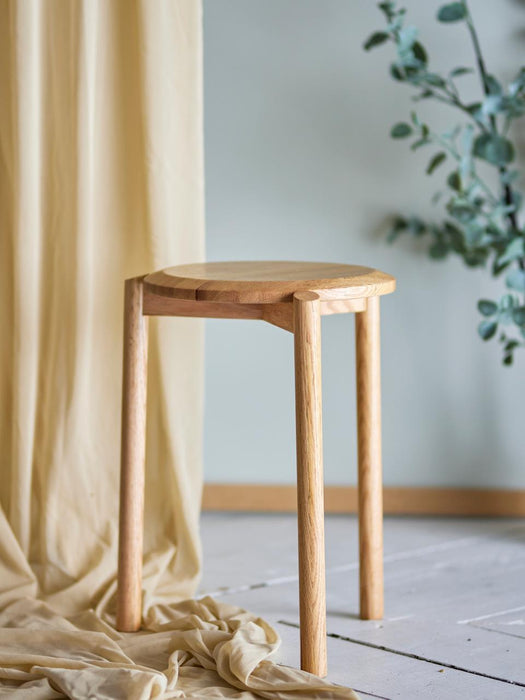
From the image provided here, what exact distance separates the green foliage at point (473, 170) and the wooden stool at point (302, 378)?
423 millimetres

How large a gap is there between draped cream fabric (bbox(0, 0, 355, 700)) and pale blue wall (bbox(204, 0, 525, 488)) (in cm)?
38

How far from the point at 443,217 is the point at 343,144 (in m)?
0.25

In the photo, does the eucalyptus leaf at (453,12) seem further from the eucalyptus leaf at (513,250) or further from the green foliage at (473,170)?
the eucalyptus leaf at (513,250)

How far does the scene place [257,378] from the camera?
208 cm

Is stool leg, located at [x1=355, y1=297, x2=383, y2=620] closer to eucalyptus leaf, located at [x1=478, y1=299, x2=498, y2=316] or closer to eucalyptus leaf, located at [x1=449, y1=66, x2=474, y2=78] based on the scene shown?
eucalyptus leaf, located at [x1=478, y1=299, x2=498, y2=316]

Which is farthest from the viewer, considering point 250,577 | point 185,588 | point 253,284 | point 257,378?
point 257,378

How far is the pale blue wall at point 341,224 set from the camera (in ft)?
6.47

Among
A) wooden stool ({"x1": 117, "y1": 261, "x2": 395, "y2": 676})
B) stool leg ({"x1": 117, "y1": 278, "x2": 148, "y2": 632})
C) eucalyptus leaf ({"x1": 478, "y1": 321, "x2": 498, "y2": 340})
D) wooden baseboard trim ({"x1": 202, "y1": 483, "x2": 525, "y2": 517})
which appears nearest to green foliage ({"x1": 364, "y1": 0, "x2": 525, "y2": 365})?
eucalyptus leaf ({"x1": 478, "y1": 321, "x2": 498, "y2": 340})

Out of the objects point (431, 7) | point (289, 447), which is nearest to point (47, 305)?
point (289, 447)

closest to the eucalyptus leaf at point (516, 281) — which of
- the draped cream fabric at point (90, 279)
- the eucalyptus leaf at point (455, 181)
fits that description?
the eucalyptus leaf at point (455, 181)

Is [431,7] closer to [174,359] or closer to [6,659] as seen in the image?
[174,359]

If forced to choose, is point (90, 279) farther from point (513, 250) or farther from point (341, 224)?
point (513, 250)

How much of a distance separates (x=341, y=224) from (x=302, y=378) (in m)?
0.84

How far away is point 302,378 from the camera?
124 cm
